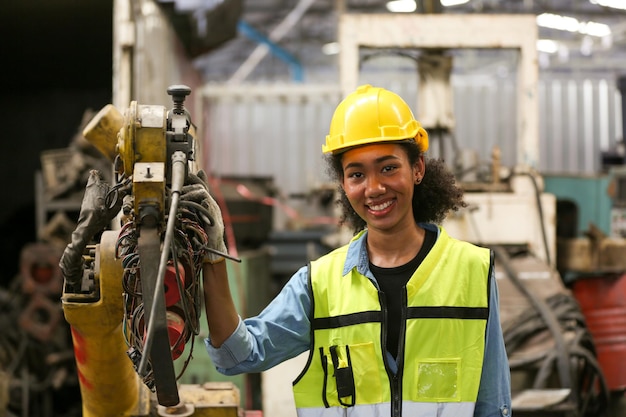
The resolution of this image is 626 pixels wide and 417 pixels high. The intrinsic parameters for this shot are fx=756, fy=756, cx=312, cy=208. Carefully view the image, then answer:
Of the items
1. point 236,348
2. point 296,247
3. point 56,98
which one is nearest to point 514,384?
point 236,348

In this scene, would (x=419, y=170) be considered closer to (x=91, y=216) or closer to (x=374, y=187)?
(x=374, y=187)

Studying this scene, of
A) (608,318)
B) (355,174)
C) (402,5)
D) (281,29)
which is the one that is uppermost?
(281,29)

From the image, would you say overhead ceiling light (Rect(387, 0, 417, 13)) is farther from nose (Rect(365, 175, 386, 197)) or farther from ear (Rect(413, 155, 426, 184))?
nose (Rect(365, 175, 386, 197))

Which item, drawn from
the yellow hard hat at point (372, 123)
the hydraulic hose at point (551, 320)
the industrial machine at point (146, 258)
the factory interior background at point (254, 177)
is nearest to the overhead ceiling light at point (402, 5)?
the factory interior background at point (254, 177)

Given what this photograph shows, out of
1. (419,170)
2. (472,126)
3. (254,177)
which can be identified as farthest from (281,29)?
(419,170)

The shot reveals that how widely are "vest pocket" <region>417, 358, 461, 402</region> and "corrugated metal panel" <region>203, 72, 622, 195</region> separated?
748 cm

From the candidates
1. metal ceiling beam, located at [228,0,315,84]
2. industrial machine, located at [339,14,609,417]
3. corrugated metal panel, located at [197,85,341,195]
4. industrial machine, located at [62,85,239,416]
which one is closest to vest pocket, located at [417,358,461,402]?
industrial machine, located at [62,85,239,416]

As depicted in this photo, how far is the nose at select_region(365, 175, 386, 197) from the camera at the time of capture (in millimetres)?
1824

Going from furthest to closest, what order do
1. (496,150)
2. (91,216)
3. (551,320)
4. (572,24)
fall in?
(572,24)
(496,150)
(551,320)
(91,216)

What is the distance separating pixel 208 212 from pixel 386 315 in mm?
572

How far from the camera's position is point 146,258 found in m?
1.40

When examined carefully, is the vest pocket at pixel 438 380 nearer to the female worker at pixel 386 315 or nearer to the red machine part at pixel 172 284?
the female worker at pixel 386 315

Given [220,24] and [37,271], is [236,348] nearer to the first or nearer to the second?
[37,271]

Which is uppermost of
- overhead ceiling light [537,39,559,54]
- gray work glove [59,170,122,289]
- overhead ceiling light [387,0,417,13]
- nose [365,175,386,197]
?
overhead ceiling light [387,0,417,13]
